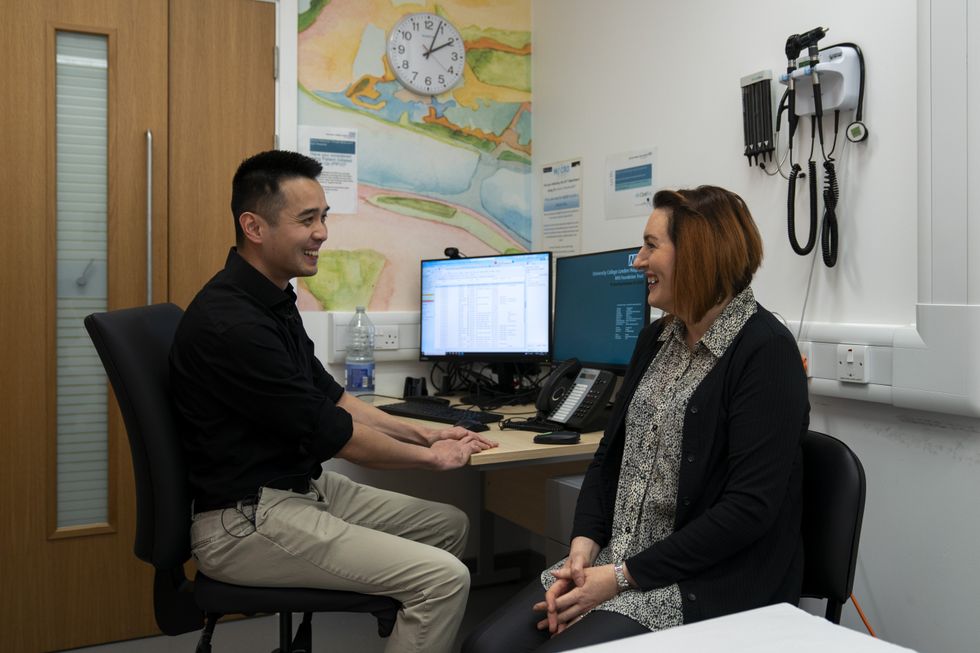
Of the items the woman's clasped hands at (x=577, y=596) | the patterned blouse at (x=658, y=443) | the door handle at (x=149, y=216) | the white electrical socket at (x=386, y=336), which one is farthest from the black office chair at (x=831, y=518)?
the door handle at (x=149, y=216)

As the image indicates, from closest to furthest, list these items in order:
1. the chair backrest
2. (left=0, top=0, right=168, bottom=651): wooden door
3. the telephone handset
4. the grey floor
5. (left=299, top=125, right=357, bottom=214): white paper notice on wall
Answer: the chair backrest
the telephone handset
(left=0, top=0, right=168, bottom=651): wooden door
the grey floor
(left=299, top=125, right=357, bottom=214): white paper notice on wall

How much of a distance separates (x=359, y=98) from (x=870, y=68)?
177 cm

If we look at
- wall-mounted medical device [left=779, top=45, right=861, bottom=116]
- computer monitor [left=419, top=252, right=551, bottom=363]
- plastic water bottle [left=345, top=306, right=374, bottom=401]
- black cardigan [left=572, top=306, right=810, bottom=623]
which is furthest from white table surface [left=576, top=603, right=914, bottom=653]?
plastic water bottle [left=345, top=306, right=374, bottom=401]

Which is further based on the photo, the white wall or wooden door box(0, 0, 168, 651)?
wooden door box(0, 0, 168, 651)

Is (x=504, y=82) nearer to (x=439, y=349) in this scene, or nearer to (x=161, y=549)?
(x=439, y=349)

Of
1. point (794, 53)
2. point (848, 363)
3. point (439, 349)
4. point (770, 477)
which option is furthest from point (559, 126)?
point (770, 477)

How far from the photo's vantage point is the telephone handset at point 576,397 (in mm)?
2176

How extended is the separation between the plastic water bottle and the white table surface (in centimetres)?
202

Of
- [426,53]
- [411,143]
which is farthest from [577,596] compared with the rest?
[426,53]

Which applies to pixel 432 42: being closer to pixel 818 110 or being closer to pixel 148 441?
pixel 818 110

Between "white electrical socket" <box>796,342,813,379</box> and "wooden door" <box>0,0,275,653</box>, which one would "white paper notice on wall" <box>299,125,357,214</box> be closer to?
"wooden door" <box>0,0,275,653</box>

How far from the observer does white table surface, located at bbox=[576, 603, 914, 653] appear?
0.86m

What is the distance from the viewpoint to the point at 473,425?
2193mm

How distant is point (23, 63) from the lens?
2.42 m
